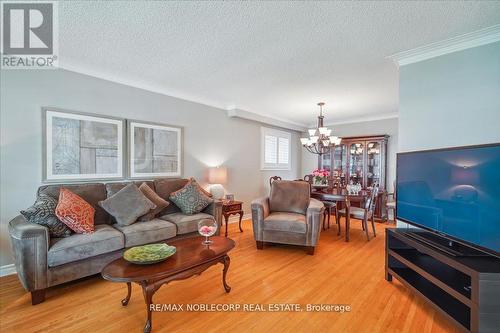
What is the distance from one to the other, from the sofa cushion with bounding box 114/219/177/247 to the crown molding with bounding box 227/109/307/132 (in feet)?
8.91

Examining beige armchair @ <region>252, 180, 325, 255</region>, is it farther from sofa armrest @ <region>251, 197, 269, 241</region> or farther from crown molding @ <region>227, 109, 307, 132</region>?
crown molding @ <region>227, 109, 307, 132</region>

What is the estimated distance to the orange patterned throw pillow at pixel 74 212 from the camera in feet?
7.73

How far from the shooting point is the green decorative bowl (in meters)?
1.75

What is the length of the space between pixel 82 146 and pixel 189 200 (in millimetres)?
1591

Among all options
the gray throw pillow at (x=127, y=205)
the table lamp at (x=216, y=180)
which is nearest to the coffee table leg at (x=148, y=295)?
the gray throw pillow at (x=127, y=205)

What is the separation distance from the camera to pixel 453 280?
1.83 m

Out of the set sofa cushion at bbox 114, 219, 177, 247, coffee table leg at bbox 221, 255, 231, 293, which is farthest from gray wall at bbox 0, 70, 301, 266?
coffee table leg at bbox 221, 255, 231, 293

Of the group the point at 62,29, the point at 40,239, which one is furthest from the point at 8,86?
the point at 40,239

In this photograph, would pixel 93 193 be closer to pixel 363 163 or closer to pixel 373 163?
pixel 363 163

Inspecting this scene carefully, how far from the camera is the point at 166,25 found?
6.97 ft

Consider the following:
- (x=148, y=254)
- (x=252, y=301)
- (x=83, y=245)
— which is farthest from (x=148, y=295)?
(x=83, y=245)

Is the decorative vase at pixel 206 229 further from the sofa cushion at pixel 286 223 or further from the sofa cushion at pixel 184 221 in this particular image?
the sofa cushion at pixel 286 223

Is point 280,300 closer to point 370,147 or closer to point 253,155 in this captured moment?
point 253,155

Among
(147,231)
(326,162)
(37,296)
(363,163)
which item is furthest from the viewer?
(326,162)
